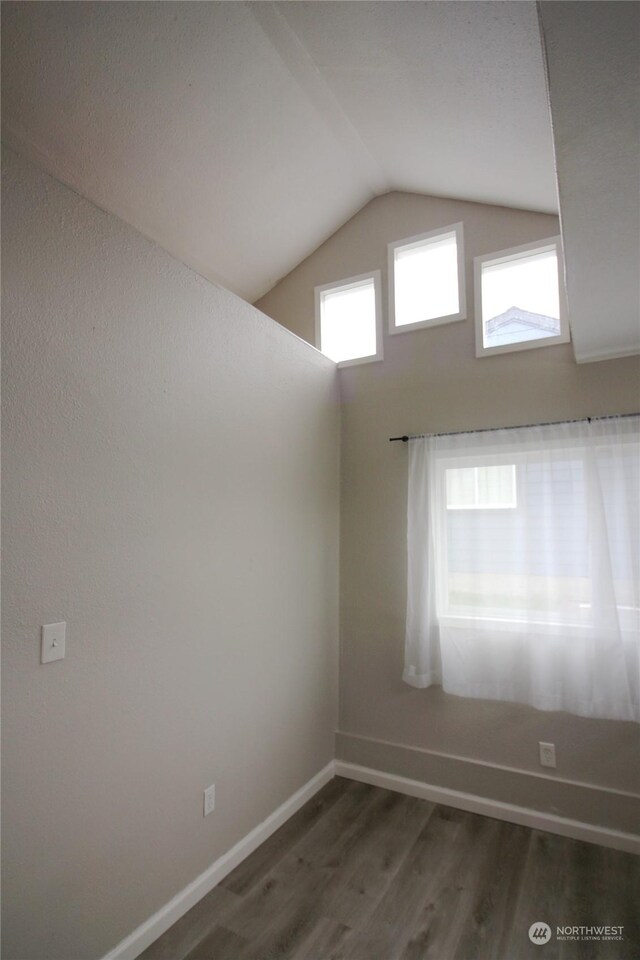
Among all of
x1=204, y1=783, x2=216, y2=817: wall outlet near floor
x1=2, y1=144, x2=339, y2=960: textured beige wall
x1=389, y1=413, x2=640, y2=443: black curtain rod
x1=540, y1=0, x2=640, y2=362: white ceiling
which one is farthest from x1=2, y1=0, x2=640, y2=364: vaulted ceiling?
x1=204, y1=783, x2=216, y2=817: wall outlet near floor

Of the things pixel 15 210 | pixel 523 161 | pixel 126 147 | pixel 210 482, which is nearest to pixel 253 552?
pixel 210 482

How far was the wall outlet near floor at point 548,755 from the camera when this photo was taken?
2586mm

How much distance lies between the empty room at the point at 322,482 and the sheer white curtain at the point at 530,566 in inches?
0.6

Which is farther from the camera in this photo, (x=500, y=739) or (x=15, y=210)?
(x=500, y=739)

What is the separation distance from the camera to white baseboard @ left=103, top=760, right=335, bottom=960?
5.70 feet

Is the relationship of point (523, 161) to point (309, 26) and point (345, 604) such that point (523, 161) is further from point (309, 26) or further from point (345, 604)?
point (345, 604)

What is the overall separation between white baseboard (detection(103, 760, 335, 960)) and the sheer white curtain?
0.92 metres

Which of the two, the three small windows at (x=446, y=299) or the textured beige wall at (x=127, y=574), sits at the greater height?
the three small windows at (x=446, y=299)

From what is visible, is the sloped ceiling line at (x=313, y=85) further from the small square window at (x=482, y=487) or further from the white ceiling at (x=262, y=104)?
the small square window at (x=482, y=487)

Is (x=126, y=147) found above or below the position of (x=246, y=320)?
above

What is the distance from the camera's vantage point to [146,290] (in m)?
1.94

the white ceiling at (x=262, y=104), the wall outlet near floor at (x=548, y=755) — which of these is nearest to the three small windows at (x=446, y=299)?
the white ceiling at (x=262, y=104)

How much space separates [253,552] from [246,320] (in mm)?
1183

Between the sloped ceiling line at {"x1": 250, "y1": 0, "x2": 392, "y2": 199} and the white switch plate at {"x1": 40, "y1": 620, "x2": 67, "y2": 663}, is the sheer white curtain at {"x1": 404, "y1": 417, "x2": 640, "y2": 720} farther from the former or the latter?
the white switch plate at {"x1": 40, "y1": 620, "x2": 67, "y2": 663}
